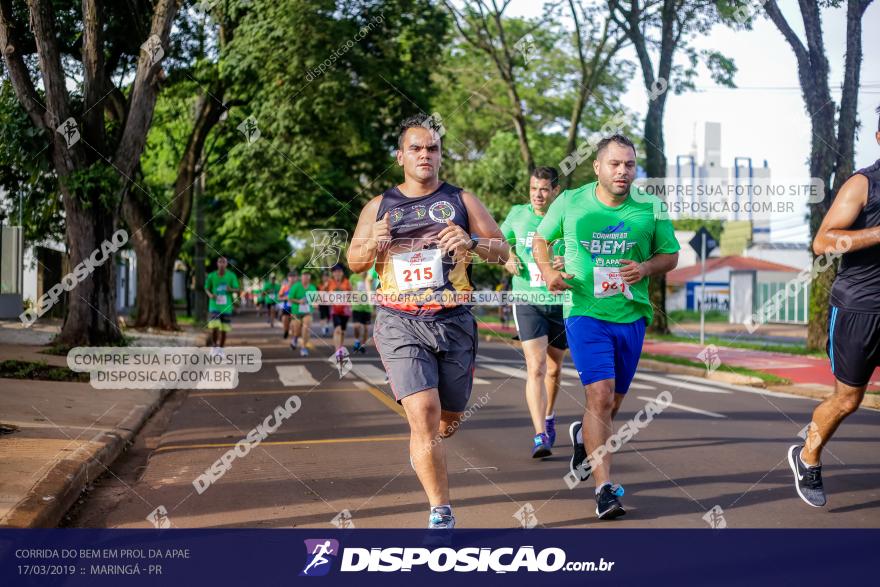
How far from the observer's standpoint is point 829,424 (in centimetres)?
546

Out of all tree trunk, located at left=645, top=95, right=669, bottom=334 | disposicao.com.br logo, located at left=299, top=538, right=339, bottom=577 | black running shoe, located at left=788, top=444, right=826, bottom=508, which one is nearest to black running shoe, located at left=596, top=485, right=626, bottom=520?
black running shoe, located at left=788, top=444, right=826, bottom=508

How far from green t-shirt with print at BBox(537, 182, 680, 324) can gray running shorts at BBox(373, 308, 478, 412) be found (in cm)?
107

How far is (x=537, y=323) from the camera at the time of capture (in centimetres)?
751

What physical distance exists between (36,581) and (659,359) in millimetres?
16113

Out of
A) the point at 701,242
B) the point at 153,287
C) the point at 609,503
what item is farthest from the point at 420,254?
the point at 153,287

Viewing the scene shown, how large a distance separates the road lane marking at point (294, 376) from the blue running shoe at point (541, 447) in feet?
22.2

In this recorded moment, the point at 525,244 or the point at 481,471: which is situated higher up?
the point at 525,244

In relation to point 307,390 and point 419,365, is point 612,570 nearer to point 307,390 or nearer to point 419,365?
point 419,365

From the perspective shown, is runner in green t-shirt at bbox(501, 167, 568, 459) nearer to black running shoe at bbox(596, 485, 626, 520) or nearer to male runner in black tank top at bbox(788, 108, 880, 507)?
black running shoe at bbox(596, 485, 626, 520)

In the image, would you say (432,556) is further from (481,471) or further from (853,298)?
(853,298)

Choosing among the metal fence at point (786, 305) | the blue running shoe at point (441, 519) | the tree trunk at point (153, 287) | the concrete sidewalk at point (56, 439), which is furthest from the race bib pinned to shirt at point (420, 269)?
the metal fence at point (786, 305)

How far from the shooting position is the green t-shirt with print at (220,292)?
17.6 metres

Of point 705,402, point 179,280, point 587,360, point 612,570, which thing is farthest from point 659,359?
point 179,280

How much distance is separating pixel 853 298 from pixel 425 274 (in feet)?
8.05
